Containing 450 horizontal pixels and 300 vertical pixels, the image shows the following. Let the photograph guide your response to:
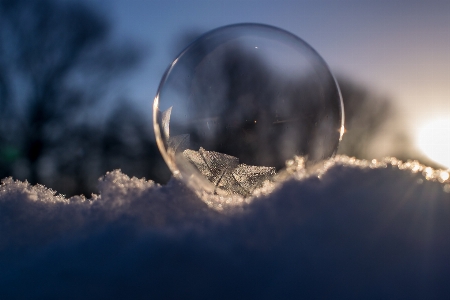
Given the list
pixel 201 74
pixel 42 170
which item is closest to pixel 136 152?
pixel 42 170

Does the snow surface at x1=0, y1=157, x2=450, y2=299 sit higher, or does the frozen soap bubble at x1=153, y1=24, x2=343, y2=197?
the frozen soap bubble at x1=153, y1=24, x2=343, y2=197

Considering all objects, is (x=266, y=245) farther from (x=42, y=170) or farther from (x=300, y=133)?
(x=42, y=170)

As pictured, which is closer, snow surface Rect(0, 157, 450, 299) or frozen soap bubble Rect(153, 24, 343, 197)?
snow surface Rect(0, 157, 450, 299)

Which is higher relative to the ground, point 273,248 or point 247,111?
point 247,111

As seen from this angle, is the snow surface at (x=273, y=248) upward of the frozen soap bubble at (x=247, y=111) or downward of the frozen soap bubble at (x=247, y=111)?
downward
